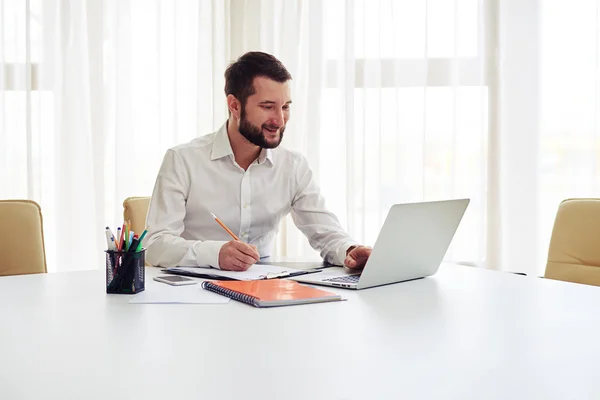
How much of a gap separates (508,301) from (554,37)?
2.34 metres

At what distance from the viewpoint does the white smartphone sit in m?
1.44

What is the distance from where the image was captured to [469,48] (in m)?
3.27

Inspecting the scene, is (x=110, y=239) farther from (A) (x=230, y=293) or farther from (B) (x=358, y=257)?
(B) (x=358, y=257)

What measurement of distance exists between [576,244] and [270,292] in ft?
3.51

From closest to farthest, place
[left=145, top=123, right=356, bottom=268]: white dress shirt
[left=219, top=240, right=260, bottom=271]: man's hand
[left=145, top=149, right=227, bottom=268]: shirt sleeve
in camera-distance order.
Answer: [left=219, top=240, right=260, bottom=271]: man's hand
[left=145, top=149, right=227, bottom=268]: shirt sleeve
[left=145, top=123, right=356, bottom=268]: white dress shirt

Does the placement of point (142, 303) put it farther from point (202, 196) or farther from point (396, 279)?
point (202, 196)

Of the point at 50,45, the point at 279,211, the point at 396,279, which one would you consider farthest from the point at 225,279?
the point at 50,45

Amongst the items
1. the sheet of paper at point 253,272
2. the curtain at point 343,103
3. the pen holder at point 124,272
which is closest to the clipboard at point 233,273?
the sheet of paper at point 253,272

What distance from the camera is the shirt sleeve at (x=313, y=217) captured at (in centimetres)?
205

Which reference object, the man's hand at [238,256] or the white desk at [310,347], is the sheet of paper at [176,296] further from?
the man's hand at [238,256]

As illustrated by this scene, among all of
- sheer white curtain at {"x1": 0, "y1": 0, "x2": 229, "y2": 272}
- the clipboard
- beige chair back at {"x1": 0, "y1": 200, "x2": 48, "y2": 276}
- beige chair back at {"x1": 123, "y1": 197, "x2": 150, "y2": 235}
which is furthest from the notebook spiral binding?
sheer white curtain at {"x1": 0, "y1": 0, "x2": 229, "y2": 272}

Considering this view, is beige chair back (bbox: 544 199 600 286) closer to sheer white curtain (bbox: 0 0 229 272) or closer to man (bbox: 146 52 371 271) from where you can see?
man (bbox: 146 52 371 271)

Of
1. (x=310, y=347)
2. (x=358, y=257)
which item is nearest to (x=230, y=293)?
(x=310, y=347)

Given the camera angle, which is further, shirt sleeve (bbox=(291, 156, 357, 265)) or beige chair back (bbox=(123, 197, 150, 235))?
beige chair back (bbox=(123, 197, 150, 235))
